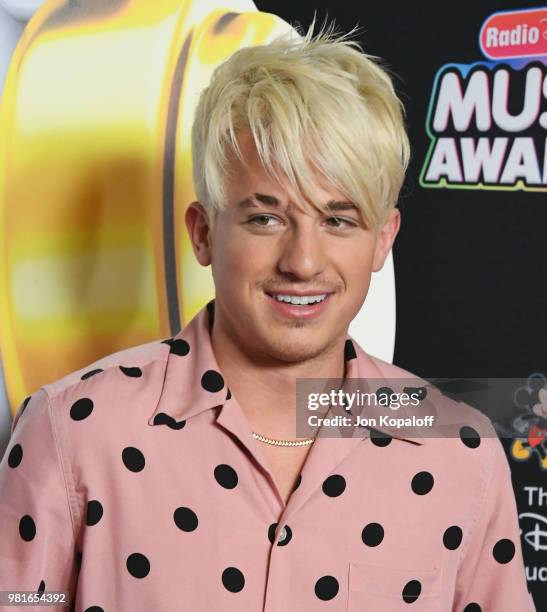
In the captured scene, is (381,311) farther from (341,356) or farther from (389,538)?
(389,538)

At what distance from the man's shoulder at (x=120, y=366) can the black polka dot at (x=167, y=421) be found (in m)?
0.08

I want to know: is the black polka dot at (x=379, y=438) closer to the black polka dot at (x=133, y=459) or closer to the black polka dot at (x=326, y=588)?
the black polka dot at (x=326, y=588)

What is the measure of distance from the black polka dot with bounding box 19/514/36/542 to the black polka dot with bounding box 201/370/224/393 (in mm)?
300

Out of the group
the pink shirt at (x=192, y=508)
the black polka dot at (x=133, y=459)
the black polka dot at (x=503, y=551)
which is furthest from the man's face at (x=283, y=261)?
the black polka dot at (x=503, y=551)

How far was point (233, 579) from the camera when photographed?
4.46 feet

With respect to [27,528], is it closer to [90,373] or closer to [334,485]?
[90,373]

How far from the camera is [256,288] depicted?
1371 millimetres

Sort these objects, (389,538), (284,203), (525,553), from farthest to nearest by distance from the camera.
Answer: (525,553)
(389,538)
(284,203)

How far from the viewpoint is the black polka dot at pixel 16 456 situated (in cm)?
136

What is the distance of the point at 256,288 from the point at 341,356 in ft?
0.79

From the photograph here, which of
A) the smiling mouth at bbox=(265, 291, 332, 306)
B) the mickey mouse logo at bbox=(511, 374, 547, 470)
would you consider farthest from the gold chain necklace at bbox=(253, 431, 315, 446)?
the mickey mouse logo at bbox=(511, 374, 547, 470)

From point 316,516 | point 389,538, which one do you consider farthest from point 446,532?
point 316,516

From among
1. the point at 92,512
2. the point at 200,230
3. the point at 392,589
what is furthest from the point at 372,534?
the point at 200,230

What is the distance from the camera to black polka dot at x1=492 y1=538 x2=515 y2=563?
1.56 m
